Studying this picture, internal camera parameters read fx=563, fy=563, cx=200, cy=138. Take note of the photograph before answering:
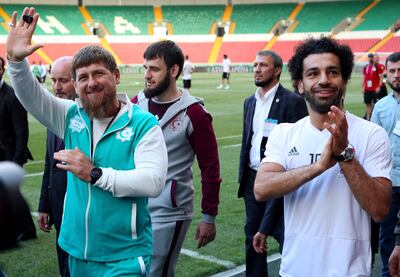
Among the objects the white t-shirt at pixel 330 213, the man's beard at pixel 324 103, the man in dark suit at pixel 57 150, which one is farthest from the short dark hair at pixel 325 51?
the man in dark suit at pixel 57 150

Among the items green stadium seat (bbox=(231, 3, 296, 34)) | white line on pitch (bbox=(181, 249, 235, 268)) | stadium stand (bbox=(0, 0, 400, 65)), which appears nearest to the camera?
white line on pitch (bbox=(181, 249, 235, 268))

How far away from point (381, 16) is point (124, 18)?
24877 millimetres

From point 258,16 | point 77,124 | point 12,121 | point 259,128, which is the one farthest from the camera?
point 258,16

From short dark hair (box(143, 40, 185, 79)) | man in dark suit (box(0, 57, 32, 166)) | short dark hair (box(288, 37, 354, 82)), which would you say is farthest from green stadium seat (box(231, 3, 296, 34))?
short dark hair (box(288, 37, 354, 82))

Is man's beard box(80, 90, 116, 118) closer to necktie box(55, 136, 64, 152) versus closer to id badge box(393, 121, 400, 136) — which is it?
necktie box(55, 136, 64, 152)

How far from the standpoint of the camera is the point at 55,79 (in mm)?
4152

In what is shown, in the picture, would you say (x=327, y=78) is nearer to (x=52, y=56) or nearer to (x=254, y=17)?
(x=52, y=56)

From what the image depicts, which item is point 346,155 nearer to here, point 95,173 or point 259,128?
point 95,173

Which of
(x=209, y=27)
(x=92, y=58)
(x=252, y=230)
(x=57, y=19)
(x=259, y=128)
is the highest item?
(x=57, y=19)

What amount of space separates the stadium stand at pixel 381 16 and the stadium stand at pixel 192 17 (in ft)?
47.4

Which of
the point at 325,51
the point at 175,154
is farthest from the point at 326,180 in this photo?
the point at 175,154

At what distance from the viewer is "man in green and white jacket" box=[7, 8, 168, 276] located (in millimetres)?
2766

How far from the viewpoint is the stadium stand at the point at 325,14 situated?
51.9 meters

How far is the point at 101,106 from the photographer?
9.43ft
